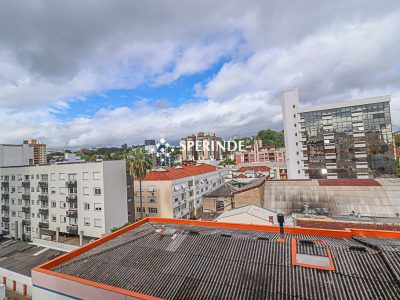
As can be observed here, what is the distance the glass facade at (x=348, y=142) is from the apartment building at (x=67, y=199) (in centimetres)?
5401

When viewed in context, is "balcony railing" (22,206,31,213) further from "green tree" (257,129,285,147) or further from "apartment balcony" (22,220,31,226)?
"green tree" (257,129,285,147)

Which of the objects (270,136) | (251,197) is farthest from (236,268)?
(270,136)

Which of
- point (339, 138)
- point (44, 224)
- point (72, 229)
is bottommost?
point (72, 229)

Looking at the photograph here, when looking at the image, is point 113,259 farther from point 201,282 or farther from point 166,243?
point 201,282

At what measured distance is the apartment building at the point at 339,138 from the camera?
56.1 metres

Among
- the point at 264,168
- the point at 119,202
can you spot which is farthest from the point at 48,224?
the point at 264,168

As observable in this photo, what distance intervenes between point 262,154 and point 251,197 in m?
85.2

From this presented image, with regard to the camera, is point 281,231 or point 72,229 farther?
point 72,229

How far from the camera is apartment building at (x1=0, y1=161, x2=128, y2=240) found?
36.5m

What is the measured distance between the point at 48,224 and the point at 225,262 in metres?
44.8

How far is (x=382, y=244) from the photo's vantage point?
423 inches

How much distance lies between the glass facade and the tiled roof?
56262 millimetres

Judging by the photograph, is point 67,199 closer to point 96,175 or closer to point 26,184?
point 96,175

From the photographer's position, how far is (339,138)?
6038cm
